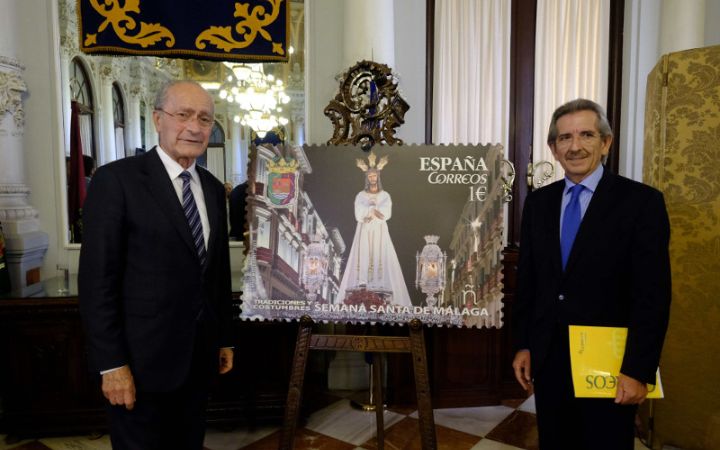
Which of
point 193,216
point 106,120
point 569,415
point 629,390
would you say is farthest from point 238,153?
point 629,390

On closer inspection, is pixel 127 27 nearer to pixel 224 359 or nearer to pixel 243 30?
pixel 243 30

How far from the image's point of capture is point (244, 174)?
3162 mm

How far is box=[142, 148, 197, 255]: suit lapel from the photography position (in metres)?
1.57

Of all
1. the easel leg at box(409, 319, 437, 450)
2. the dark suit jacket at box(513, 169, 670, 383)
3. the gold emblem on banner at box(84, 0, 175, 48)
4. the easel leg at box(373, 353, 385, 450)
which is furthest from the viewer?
the gold emblem on banner at box(84, 0, 175, 48)

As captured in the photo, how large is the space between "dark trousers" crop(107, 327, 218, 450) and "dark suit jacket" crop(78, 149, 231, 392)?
82 millimetres

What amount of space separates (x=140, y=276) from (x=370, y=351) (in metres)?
0.90

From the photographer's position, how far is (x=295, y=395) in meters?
1.90

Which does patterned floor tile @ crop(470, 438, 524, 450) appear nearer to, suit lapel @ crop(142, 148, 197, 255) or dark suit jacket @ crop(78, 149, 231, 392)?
dark suit jacket @ crop(78, 149, 231, 392)

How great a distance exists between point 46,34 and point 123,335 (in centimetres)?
246

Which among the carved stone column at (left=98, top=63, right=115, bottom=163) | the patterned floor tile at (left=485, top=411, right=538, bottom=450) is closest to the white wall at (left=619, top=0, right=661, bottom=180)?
the patterned floor tile at (left=485, top=411, right=538, bottom=450)

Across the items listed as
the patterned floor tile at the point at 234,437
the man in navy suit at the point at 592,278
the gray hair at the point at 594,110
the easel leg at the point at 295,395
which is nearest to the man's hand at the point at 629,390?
the man in navy suit at the point at 592,278

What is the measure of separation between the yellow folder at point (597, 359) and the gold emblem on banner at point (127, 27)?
2850mm

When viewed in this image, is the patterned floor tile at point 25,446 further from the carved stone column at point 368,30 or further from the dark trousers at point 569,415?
the carved stone column at point 368,30

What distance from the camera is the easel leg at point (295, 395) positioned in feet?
6.21
